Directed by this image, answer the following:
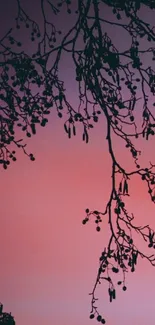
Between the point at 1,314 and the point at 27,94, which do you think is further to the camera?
the point at 1,314

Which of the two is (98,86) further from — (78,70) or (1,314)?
(1,314)

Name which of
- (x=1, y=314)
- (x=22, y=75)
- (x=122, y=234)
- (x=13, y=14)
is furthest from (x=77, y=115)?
(x=1, y=314)

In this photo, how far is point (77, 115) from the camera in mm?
1582

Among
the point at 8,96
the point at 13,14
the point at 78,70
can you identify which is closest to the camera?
the point at 78,70

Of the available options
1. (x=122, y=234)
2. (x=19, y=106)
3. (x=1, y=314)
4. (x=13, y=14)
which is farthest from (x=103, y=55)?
(x=1, y=314)

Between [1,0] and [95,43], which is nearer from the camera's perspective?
[95,43]

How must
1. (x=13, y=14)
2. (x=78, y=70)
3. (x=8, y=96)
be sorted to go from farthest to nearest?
(x=13, y=14)
(x=8, y=96)
(x=78, y=70)

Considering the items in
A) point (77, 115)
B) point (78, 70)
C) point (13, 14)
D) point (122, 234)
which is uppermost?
point (13, 14)

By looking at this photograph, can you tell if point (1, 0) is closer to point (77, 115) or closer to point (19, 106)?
point (19, 106)

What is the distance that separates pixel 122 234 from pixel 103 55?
58 cm

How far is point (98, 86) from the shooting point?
5.27ft

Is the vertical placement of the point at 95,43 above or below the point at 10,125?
above

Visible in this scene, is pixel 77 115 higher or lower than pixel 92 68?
lower

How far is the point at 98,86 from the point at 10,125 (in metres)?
0.34
